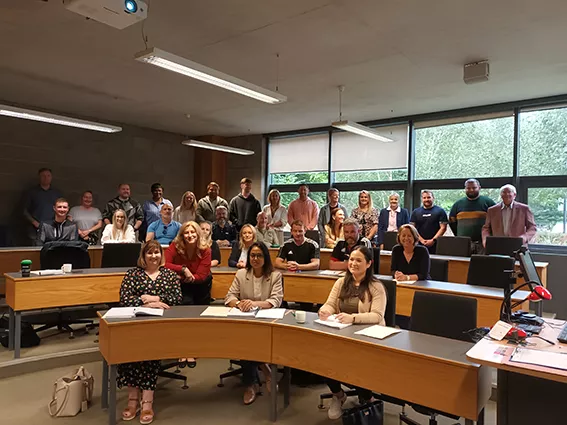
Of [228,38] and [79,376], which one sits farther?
[228,38]

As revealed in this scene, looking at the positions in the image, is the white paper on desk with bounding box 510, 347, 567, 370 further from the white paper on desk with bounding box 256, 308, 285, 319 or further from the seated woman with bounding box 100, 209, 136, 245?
the seated woman with bounding box 100, 209, 136, 245

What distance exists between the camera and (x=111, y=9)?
9.05 ft

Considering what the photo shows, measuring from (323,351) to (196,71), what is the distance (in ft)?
8.77

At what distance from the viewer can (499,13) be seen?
11.0 ft

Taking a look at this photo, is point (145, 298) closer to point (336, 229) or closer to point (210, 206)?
point (336, 229)

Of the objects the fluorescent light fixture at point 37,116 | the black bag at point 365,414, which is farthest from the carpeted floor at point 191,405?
the fluorescent light fixture at point 37,116

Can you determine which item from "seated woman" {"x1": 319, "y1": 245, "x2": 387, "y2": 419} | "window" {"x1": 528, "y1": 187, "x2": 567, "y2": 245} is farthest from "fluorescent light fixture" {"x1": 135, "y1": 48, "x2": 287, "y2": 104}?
"window" {"x1": 528, "y1": 187, "x2": 567, "y2": 245}

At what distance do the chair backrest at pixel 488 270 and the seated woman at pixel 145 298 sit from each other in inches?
108

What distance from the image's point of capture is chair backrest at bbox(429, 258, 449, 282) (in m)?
4.05

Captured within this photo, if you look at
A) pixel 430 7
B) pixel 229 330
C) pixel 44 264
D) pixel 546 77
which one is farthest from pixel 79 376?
pixel 546 77

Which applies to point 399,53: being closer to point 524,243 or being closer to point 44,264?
point 524,243

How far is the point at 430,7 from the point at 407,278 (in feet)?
7.37

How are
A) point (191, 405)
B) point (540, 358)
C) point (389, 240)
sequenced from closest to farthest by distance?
1. point (540, 358)
2. point (191, 405)
3. point (389, 240)

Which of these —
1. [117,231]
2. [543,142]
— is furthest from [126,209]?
[543,142]
